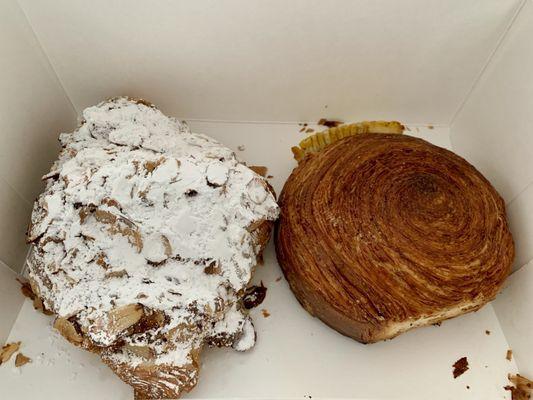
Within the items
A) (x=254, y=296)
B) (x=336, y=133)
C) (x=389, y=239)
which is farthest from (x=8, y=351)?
(x=336, y=133)

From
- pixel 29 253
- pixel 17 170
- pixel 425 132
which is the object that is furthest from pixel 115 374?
pixel 425 132

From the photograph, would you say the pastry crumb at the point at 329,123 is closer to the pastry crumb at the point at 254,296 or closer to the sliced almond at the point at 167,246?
the pastry crumb at the point at 254,296

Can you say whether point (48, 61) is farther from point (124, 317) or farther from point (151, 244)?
point (124, 317)

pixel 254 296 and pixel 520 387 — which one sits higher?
pixel 254 296

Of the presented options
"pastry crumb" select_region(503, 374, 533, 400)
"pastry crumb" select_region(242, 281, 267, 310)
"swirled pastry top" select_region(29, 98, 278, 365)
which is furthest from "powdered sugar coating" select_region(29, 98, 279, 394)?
"pastry crumb" select_region(503, 374, 533, 400)

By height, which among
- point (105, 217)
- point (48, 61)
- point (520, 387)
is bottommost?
point (520, 387)

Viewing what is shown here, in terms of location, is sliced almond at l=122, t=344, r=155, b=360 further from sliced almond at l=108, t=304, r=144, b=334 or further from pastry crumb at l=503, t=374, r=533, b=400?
pastry crumb at l=503, t=374, r=533, b=400
